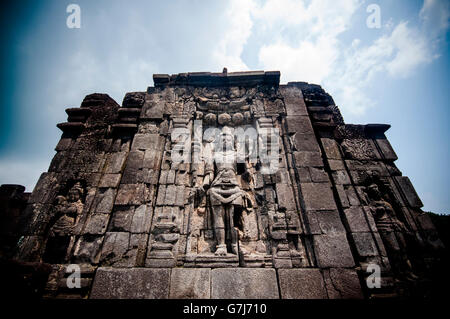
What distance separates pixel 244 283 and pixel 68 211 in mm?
4083

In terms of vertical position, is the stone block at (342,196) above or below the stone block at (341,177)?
below

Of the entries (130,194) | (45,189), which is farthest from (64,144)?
(130,194)

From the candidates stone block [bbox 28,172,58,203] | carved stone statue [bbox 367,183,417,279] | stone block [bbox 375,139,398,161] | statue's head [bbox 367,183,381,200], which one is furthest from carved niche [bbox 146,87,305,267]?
stone block [bbox 375,139,398,161]

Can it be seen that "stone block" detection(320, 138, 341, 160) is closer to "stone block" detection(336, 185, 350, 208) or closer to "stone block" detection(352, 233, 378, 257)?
"stone block" detection(336, 185, 350, 208)

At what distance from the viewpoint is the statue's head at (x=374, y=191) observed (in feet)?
15.7

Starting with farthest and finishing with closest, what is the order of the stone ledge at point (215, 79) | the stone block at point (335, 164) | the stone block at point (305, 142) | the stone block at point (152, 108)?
the stone ledge at point (215, 79) → the stone block at point (152, 108) → the stone block at point (305, 142) → the stone block at point (335, 164)

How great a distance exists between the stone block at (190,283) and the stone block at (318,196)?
253 centimetres

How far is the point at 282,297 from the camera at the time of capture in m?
3.37

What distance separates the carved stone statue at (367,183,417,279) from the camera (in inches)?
160

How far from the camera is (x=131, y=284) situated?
3.48 meters

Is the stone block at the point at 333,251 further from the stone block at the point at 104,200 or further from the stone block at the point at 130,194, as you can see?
the stone block at the point at 104,200

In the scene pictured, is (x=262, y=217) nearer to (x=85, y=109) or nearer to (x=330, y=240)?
(x=330, y=240)

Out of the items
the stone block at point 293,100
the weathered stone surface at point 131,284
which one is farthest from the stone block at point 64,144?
the stone block at point 293,100
